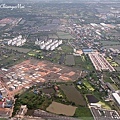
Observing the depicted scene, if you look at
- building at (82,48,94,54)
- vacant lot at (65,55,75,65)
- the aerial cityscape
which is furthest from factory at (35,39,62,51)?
building at (82,48,94,54)

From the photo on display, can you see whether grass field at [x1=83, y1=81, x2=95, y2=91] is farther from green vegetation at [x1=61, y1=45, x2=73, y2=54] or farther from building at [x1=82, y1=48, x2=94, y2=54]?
green vegetation at [x1=61, y1=45, x2=73, y2=54]

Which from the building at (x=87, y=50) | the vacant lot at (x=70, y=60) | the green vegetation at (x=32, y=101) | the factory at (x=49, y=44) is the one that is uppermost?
the factory at (x=49, y=44)

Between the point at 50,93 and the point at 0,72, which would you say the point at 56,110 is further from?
the point at 0,72

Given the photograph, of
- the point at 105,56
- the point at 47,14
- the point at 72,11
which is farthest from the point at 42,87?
the point at 72,11

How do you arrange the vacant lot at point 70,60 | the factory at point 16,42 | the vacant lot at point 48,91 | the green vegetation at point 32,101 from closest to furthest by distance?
the green vegetation at point 32,101
the vacant lot at point 48,91
the vacant lot at point 70,60
the factory at point 16,42

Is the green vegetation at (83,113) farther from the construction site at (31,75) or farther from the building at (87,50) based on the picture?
the building at (87,50)

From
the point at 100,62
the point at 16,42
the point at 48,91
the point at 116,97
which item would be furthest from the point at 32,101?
A: the point at 16,42

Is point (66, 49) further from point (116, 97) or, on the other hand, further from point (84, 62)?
point (116, 97)

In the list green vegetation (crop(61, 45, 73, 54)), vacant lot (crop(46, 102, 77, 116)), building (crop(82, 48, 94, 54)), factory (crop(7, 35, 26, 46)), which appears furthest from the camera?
factory (crop(7, 35, 26, 46))

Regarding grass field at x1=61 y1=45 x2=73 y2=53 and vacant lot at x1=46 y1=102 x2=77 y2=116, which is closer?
vacant lot at x1=46 y1=102 x2=77 y2=116

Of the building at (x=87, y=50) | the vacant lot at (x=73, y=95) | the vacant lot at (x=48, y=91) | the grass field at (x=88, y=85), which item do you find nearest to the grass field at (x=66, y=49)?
the building at (x=87, y=50)
